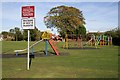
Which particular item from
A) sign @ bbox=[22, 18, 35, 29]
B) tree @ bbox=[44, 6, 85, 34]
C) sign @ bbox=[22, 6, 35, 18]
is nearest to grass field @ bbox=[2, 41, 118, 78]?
sign @ bbox=[22, 18, 35, 29]

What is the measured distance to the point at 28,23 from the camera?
38.3ft

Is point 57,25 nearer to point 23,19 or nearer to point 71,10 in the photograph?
point 71,10

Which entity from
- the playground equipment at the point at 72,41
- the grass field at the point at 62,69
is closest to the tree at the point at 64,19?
the playground equipment at the point at 72,41

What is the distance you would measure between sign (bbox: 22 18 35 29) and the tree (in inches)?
2613

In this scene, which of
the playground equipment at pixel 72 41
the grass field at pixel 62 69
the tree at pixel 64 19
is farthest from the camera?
the tree at pixel 64 19

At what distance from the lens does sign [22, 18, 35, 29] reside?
11.6 m

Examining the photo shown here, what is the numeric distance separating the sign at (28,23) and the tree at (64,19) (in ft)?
218

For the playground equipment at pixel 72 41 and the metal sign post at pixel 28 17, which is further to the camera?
the playground equipment at pixel 72 41

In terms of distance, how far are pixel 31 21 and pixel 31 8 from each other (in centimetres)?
68

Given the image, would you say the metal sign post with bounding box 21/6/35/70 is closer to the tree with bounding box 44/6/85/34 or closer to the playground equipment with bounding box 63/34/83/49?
the playground equipment with bounding box 63/34/83/49

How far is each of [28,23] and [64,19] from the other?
67.2 meters

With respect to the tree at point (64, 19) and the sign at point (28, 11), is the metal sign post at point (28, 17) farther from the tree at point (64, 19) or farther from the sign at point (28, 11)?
the tree at point (64, 19)

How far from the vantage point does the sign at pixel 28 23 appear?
11.6 m

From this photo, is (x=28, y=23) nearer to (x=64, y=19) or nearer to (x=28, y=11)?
(x=28, y=11)
